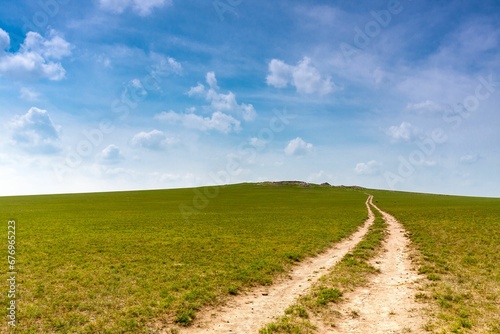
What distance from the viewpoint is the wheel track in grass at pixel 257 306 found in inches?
499

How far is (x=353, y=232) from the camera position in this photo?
36.3m

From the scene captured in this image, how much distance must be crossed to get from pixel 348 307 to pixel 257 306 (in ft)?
13.9

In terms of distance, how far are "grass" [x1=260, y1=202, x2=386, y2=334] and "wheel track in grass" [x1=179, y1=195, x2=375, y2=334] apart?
1.98ft

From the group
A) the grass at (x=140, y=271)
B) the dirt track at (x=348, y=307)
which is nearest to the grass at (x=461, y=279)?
the dirt track at (x=348, y=307)

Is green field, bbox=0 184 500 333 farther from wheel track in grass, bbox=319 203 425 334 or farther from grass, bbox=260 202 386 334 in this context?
grass, bbox=260 202 386 334

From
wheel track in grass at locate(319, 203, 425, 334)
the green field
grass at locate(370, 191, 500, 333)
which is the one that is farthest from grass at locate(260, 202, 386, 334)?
grass at locate(370, 191, 500, 333)

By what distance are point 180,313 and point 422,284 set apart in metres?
13.0

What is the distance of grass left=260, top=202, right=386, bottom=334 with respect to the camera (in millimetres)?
12141

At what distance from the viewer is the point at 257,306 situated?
14789mm

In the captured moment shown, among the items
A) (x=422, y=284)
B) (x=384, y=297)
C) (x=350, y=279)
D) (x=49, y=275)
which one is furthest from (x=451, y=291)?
(x=49, y=275)

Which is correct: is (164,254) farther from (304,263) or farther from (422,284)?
(422,284)

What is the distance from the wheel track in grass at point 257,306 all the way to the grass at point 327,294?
0.60 meters

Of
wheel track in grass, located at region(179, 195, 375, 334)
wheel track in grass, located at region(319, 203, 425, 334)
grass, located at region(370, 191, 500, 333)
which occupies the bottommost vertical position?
wheel track in grass, located at region(179, 195, 375, 334)

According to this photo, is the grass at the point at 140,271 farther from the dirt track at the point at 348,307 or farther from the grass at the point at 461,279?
the grass at the point at 461,279
